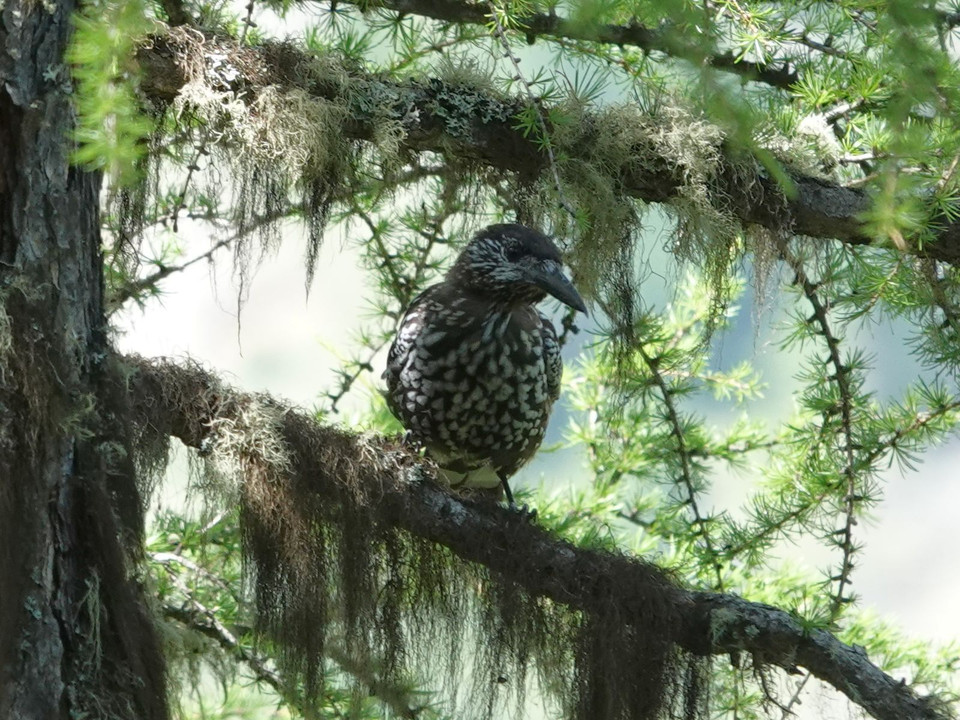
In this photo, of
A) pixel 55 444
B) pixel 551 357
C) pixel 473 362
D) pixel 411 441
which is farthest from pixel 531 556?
pixel 55 444

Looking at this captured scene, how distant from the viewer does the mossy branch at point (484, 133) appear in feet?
9.81

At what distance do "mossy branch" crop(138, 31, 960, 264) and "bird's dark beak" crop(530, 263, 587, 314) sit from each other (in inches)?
11.8

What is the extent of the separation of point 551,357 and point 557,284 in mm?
724

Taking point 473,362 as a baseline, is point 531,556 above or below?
below

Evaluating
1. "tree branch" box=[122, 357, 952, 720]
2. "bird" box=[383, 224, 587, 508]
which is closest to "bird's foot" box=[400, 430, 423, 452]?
"bird" box=[383, 224, 587, 508]

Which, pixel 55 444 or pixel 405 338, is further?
pixel 405 338

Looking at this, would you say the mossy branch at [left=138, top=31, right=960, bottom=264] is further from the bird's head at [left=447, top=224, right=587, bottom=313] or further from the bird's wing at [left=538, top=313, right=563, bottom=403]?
the bird's wing at [left=538, top=313, right=563, bottom=403]

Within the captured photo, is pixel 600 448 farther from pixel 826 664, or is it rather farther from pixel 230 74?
pixel 230 74

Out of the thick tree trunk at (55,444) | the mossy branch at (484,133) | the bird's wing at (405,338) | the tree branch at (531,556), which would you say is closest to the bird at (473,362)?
the bird's wing at (405,338)

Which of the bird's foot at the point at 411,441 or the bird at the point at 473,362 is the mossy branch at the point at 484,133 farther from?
the bird's foot at the point at 411,441

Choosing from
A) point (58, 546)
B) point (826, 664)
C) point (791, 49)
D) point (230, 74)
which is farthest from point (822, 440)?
point (58, 546)

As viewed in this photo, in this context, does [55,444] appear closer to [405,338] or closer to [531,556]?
[531,556]

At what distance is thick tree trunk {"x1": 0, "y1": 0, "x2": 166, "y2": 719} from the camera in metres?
2.24

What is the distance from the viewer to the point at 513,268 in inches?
143
